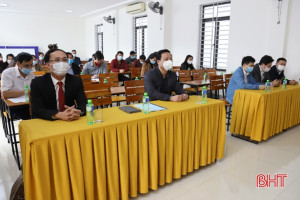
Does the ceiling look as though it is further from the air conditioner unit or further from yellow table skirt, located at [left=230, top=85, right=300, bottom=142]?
yellow table skirt, located at [left=230, top=85, right=300, bottom=142]

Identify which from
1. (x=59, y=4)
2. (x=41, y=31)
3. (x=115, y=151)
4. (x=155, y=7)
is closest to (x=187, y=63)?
Answer: (x=155, y=7)

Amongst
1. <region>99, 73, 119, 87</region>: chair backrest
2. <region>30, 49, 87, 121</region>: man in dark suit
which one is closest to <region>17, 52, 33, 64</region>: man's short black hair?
<region>30, 49, 87, 121</region>: man in dark suit

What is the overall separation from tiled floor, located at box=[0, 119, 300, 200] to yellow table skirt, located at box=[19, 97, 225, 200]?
0.40ft

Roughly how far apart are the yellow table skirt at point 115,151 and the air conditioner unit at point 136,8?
6188 millimetres

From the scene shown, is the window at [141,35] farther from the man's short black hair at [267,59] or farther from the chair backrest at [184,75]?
the man's short black hair at [267,59]

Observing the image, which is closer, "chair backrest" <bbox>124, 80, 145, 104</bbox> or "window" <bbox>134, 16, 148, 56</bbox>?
"chair backrest" <bbox>124, 80, 145, 104</bbox>

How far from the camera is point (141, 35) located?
8.58 metres

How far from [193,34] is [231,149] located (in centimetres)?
443

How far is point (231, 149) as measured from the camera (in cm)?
292

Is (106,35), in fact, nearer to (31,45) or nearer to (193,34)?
(31,45)

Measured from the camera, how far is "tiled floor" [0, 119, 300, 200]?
6.53 ft

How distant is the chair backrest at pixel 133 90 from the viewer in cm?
303

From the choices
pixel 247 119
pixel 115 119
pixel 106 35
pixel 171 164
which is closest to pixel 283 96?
pixel 247 119

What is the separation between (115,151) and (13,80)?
1.98 m
